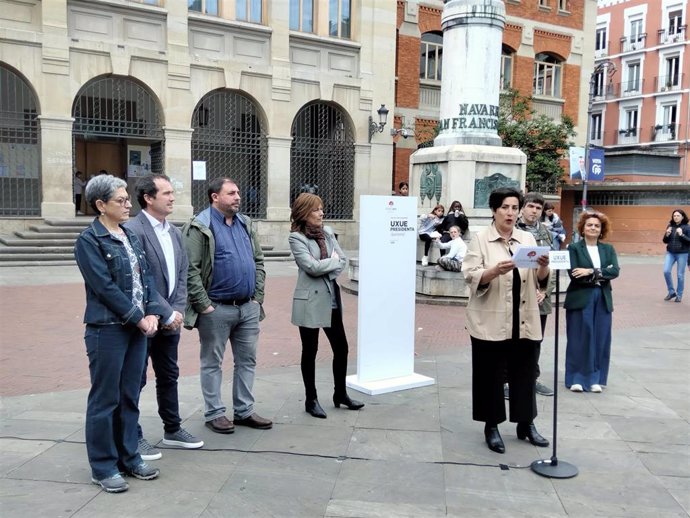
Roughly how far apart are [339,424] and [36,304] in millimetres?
7379

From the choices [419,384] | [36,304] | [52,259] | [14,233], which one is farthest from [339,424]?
[14,233]

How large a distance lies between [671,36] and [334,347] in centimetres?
4576

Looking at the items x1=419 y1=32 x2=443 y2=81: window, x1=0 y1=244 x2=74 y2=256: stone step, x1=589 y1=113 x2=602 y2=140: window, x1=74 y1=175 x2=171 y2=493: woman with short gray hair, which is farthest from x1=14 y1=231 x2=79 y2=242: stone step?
x1=589 y1=113 x2=602 y2=140: window

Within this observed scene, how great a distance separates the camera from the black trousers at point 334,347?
17.6 ft

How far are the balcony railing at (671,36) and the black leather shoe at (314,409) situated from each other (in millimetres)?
45379

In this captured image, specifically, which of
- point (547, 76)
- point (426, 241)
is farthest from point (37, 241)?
point (547, 76)

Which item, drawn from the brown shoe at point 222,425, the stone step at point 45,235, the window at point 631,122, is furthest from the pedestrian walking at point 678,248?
the window at point 631,122

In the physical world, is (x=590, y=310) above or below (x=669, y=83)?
below

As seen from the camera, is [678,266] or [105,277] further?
[678,266]

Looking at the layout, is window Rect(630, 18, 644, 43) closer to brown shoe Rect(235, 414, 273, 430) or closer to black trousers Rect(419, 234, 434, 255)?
black trousers Rect(419, 234, 434, 255)

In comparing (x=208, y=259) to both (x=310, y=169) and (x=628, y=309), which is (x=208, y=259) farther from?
(x=310, y=169)

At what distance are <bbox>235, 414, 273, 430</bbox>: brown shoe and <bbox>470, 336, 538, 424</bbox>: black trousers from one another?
160 cm

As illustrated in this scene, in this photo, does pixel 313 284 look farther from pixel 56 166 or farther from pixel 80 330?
pixel 56 166

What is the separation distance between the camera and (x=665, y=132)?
42.8 meters
